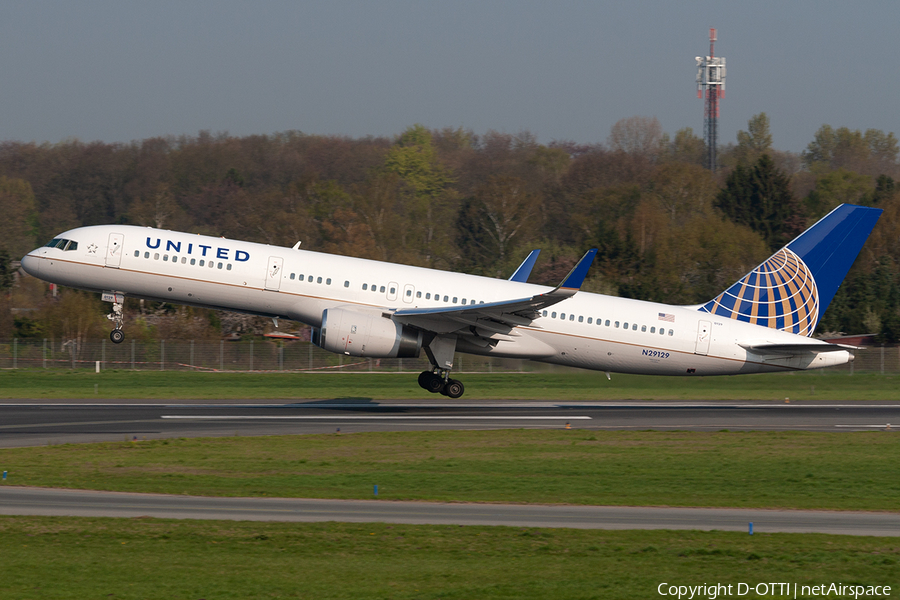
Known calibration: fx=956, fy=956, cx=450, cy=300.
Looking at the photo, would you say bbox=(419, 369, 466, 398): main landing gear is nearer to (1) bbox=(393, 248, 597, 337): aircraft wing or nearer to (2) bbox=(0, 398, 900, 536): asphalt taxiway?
(2) bbox=(0, 398, 900, 536): asphalt taxiway

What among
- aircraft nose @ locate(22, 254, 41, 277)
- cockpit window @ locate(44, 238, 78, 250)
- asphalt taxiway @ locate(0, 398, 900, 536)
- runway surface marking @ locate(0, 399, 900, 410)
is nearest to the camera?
asphalt taxiway @ locate(0, 398, 900, 536)

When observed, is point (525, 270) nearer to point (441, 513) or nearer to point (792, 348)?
point (792, 348)

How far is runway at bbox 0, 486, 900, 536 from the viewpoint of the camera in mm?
16078

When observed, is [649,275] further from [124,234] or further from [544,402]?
[124,234]

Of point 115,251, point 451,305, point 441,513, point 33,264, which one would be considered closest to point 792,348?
point 451,305

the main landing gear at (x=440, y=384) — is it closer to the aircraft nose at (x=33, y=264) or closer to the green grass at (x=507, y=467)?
the green grass at (x=507, y=467)

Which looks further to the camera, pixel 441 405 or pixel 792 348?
pixel 441 405

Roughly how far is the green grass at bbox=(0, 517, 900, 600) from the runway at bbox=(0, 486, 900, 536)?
0.65m

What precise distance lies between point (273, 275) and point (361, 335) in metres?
3.86

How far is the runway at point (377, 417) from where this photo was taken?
92.6 ft

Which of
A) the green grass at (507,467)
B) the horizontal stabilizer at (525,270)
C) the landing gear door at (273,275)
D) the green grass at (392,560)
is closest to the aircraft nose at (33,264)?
the landing gear door at (273,275)

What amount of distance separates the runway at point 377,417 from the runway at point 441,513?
880cm

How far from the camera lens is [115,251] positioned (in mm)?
32938

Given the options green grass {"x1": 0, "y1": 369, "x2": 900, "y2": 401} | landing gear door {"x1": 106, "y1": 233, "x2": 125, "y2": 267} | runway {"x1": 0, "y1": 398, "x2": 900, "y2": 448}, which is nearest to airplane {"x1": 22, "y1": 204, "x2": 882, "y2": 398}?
landing gear door {"x1": 106, "y1": 233, "x2": 125, "y2": 267}
